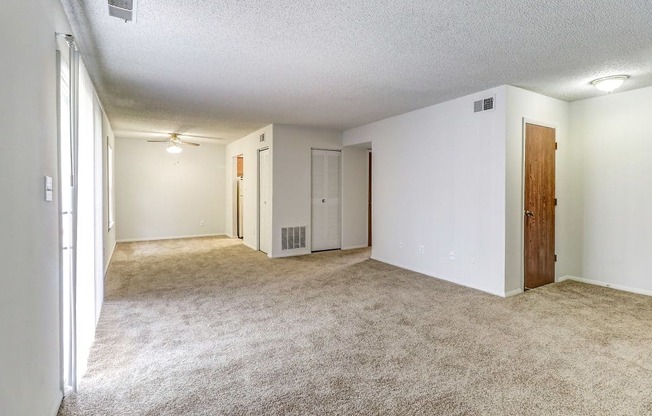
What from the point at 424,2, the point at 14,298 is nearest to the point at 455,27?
the point at 424,2

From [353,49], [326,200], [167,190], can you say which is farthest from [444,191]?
[167,190]

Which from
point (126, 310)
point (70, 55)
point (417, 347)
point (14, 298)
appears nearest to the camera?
point (14, 298)

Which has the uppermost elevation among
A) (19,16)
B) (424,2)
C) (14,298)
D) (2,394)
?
(424,2)

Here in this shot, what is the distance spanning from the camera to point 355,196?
7242mm

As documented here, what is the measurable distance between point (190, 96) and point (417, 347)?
3.98 m

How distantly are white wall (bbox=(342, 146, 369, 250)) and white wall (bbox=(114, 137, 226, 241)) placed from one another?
4.01 meters

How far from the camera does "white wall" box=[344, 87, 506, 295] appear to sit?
4.12 meters

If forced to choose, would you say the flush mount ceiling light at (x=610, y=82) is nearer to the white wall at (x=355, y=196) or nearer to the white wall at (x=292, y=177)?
the white wall at (x=355, y=196)

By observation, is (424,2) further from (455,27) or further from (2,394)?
(2,394)

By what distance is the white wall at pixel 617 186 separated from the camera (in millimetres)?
4086

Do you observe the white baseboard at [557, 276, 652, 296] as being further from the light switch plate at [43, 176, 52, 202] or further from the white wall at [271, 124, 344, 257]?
the light switch plate at [43, 176, 52, 202]

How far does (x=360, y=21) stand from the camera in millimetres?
2447

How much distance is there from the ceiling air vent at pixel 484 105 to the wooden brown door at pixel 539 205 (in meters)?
0.56

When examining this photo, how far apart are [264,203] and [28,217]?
543 cm
